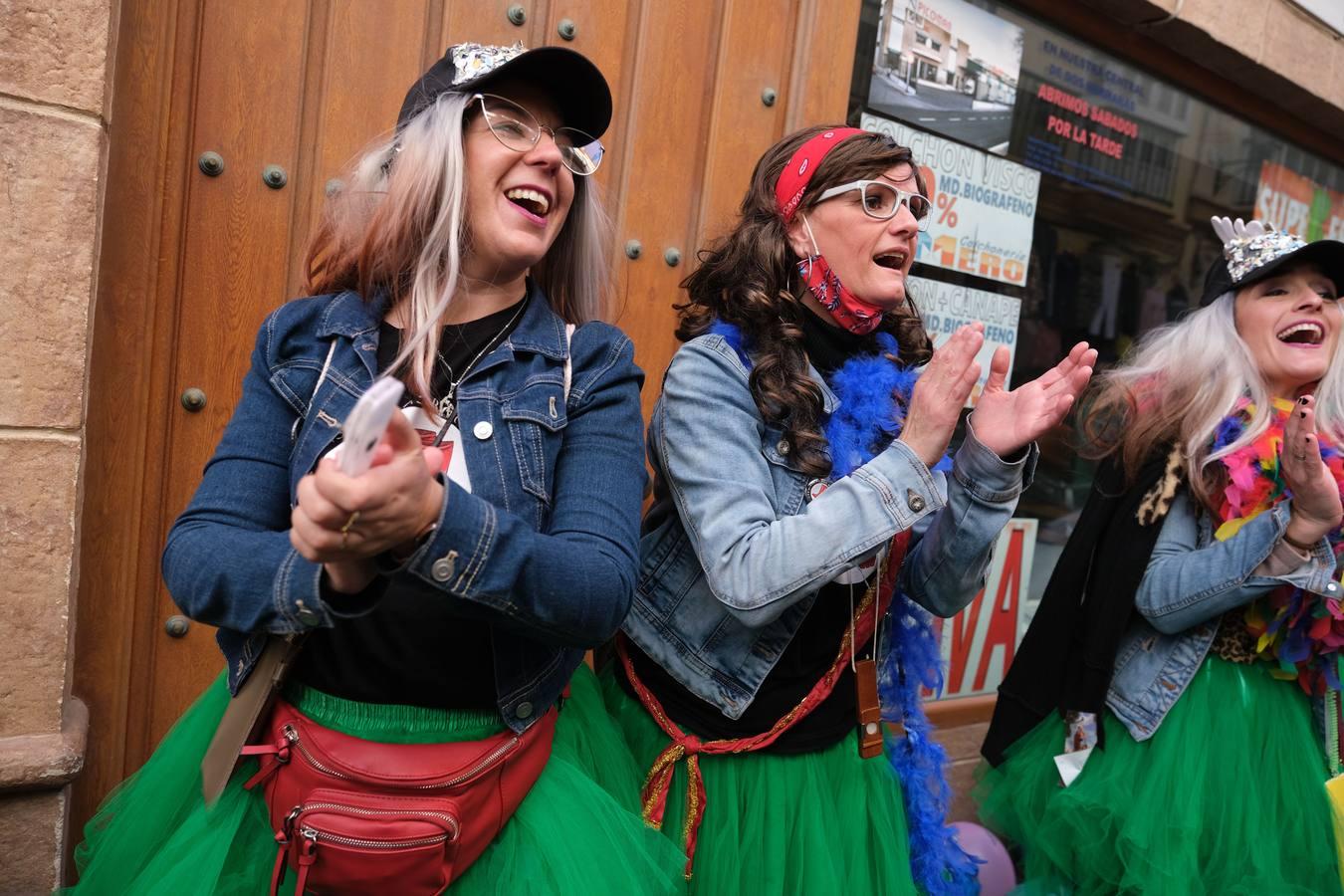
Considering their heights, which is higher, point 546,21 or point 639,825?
point 546,21

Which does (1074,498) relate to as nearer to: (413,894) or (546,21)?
(546,21)

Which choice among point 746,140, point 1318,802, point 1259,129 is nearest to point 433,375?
point 746,140

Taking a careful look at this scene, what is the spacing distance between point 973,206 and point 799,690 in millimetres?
2448

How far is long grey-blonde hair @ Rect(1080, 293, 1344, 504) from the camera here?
8.32 ft

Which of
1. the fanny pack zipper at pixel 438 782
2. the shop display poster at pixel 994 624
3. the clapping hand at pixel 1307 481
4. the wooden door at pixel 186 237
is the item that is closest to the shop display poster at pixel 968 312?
the shop display poster at pixel 994 624

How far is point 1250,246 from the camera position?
106 inches

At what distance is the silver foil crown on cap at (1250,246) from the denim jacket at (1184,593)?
0.67 meters

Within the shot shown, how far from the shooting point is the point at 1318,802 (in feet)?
7.82

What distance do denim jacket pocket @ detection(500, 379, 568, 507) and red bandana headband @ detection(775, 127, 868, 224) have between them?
0.79m

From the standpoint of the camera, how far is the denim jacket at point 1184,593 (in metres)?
2.27

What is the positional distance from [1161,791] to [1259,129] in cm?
380

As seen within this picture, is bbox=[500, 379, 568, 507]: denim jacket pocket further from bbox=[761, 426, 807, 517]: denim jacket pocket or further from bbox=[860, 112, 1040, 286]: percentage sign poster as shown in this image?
bbox=[860, 112, 1040, 286]: percentage sign poster

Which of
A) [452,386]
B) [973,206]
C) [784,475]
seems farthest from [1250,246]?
[452,386]

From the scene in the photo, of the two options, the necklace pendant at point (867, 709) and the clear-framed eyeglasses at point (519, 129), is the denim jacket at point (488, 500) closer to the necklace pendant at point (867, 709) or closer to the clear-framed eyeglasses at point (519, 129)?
the clear-framed eyeglasses at point (519, 129)
